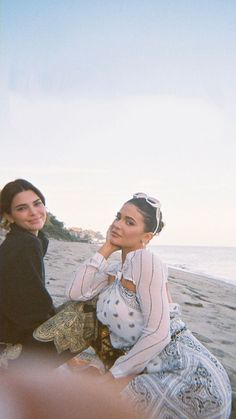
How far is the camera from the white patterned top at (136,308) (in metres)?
2.22

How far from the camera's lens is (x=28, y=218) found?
10.3 ft

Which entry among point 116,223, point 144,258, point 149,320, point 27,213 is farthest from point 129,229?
point 27,213

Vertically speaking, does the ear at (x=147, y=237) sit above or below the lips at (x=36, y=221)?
below

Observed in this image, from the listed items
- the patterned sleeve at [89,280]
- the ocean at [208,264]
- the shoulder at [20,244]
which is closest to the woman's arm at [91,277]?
the patterned sleeve at [89,280]

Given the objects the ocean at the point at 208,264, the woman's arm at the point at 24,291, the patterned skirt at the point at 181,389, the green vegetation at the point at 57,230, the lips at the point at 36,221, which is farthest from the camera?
the green vegetation at the point at 57,230

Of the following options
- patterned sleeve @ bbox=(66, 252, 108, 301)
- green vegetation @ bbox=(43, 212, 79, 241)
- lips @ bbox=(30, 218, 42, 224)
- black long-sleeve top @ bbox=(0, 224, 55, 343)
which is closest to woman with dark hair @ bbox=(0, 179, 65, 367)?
black long-sleeve top @ bbox=(0, 224, 55, 343)

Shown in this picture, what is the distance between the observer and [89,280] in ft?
8.76

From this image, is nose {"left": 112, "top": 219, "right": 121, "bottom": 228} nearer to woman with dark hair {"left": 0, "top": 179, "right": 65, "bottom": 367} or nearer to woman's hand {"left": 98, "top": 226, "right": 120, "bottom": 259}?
woman's hand {"left": 98, "top": 226, "right": 120, "bottom": 259}

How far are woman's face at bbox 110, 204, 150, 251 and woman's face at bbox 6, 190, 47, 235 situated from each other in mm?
714

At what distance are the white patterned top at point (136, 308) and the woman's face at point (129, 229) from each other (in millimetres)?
227

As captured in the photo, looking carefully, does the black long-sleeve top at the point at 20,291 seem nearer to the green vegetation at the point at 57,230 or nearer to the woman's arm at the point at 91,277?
the woman's arm at the point at 91,277

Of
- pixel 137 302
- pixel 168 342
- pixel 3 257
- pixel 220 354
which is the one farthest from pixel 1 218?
pixel 220 354

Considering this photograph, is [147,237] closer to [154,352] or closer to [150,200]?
[150,200]

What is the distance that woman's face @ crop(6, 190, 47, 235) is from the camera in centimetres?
313
